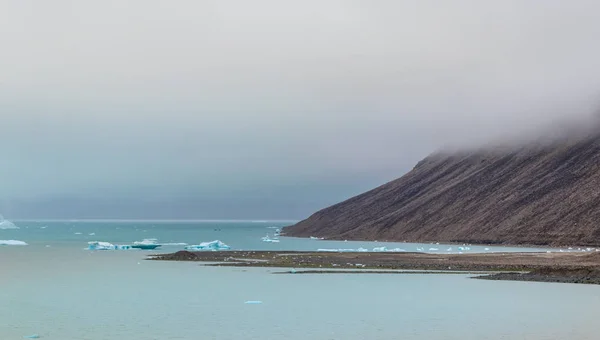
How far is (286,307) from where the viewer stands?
52375 mm

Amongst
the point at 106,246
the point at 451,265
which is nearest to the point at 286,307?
the point at 451,265

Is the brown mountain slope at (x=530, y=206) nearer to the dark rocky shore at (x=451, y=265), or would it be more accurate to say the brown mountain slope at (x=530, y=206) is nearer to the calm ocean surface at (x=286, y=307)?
the dark rocky shore at (x=451, y=265)

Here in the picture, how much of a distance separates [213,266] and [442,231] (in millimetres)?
100917

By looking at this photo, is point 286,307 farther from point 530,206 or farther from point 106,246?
point 530,206

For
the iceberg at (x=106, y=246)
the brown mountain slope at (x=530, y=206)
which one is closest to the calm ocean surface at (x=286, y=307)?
the iceberg at (x=106, y=246)

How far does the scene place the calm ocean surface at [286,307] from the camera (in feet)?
136

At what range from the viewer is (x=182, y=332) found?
135ft

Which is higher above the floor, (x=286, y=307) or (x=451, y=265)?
(x=451, y=265)

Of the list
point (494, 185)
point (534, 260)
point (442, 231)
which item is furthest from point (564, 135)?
point (534, 260)

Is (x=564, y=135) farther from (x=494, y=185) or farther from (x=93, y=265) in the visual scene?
(x=93, y=265)

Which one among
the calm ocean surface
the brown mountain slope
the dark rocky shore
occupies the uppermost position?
the brown mountain slope

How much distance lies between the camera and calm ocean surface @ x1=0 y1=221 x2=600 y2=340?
4150cm

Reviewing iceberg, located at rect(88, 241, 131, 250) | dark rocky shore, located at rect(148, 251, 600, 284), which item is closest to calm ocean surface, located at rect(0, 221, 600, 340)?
dark rocky shore, located at rect(148, 251, 600, 284)

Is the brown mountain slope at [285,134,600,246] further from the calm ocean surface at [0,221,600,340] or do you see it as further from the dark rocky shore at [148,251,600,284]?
the calm ocean surface at [0,221,600,340]
